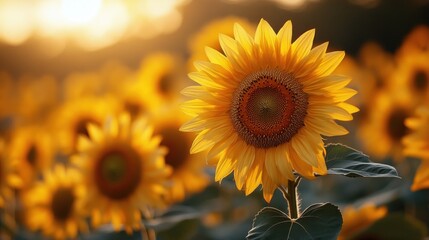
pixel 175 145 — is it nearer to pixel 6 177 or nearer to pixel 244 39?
pixel 6 177

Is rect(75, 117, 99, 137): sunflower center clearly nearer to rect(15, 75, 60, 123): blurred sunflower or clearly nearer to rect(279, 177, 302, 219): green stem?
rect(15, 75, 60, 123): blurred sunflower

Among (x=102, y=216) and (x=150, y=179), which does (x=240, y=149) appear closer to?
(x=150, y=179)

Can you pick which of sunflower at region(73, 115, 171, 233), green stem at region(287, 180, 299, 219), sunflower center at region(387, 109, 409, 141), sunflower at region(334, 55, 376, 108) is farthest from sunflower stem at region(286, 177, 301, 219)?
sunflower at region(334, 55, 376, 108)

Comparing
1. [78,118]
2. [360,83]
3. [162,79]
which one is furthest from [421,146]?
[360,83]

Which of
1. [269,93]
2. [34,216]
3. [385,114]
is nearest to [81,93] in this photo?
[34,216]

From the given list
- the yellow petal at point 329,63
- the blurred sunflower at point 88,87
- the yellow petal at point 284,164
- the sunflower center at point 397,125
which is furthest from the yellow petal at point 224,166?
the blurred sunflower at point 88,87

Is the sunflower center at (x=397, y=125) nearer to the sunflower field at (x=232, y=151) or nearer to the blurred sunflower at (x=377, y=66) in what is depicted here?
the sunflower field at (x=232, y=151)
